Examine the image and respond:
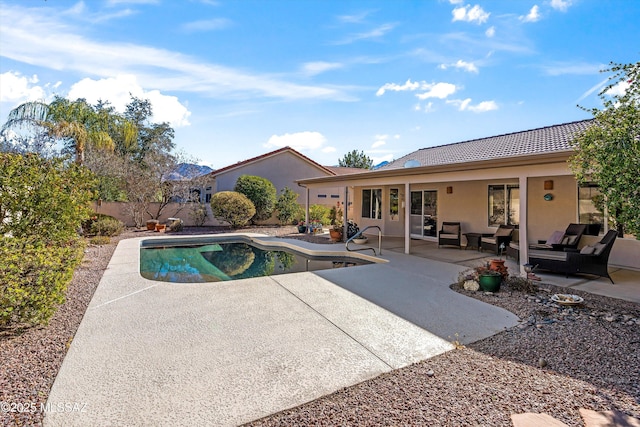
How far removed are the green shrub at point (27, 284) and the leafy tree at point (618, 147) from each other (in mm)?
7360

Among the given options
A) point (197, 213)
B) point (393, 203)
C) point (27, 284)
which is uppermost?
point (393, 203)

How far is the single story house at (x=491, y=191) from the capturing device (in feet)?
24.8

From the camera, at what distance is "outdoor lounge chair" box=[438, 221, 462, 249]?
1181 cm

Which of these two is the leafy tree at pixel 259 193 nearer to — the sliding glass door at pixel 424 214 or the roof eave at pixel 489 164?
the sliding glass door at pixel 424 214

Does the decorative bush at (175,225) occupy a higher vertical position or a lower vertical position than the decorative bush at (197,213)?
lower

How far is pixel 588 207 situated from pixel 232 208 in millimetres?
15509

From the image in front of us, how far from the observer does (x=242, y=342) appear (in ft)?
13.3

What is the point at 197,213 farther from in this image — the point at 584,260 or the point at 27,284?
the point at 584,260

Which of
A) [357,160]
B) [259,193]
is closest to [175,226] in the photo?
[259,193]

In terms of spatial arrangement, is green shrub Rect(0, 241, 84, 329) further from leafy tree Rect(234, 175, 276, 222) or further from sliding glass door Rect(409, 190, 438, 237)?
leafy tree Rect(234, 175, 276, 222)

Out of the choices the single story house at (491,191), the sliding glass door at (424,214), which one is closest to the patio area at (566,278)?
the single story house at (491,191)

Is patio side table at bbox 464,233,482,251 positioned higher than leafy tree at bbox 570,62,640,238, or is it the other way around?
leafy tree at bbox 570,62,640,238

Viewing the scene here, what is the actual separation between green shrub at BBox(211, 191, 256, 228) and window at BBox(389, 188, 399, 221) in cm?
818

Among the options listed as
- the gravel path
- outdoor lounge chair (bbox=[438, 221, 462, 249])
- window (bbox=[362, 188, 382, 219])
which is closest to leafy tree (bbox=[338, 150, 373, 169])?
window (bbox=[362, 188, 382, 219])
